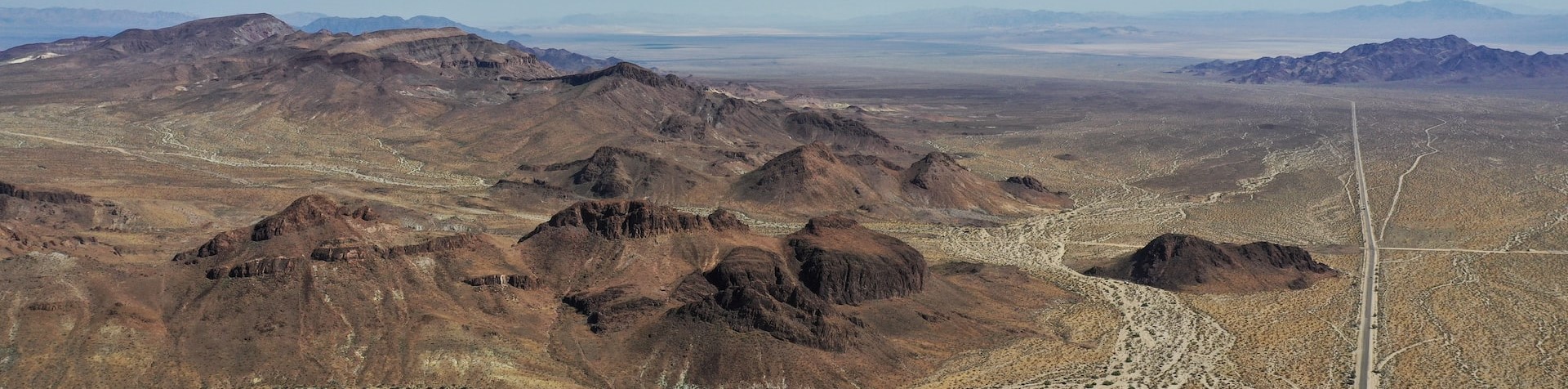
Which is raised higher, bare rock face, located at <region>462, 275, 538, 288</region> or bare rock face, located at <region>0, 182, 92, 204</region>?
bare rock face, located at <region>462, 275, 538, 288</region>

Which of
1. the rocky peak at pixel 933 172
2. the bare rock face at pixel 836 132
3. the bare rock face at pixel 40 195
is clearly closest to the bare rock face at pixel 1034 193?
the rocky peak at pixel 933 172

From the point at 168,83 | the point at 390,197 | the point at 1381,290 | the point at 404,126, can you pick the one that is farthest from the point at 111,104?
the point at 1381,290

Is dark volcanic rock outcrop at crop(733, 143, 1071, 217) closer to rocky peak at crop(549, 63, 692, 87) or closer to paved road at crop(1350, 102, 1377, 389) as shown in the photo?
paved road at crop(1350, 102, 1377, 389)

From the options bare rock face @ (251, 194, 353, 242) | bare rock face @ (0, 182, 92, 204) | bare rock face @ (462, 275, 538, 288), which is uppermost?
bare rock face @ (251, 194, 353, 242)

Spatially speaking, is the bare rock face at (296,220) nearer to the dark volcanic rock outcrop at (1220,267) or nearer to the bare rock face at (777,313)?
the bare rock face at (777,313)

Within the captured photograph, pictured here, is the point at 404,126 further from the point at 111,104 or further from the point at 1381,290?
the point at 1381,290

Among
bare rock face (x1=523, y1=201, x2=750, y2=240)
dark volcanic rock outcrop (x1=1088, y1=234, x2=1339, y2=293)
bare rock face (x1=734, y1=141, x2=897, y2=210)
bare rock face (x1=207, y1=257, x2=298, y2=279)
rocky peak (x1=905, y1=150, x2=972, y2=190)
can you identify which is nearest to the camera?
bare rock face (x1=207, y1=257, x2=298, y2=279)

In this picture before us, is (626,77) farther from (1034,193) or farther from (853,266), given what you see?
(853,266)

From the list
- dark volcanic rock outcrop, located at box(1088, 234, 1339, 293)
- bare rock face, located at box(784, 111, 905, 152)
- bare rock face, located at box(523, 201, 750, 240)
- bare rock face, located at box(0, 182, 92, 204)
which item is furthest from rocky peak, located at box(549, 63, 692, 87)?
dark volcanic rock outcrop, located at box(1088, 234, 1339, 293)
